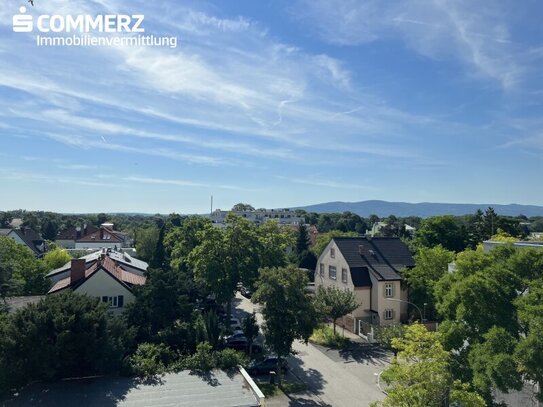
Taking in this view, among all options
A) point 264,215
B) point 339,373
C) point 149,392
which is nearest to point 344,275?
point 339,373

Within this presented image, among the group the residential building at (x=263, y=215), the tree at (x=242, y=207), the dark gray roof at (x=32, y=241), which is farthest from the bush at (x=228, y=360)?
the tree at (x=242, y=207)

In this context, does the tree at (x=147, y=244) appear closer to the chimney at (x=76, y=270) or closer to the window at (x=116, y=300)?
the chimney at (x=76, y=270)

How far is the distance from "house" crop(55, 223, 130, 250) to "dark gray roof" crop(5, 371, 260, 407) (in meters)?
70.6

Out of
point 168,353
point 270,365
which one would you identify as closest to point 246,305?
point 270,365

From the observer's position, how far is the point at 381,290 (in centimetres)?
4125

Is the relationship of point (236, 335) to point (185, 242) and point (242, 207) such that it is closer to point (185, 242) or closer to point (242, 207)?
point (185, 242)

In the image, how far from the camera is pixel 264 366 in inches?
1177

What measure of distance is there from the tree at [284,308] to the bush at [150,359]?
6.39 metres

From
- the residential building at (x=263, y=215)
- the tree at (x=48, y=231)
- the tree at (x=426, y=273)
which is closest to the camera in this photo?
the tree at (x=426, y=273)

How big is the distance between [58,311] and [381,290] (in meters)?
29.7

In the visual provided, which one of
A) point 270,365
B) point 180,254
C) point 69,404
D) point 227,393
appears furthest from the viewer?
point 180,254

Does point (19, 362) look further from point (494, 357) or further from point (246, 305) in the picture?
point (246, 305)

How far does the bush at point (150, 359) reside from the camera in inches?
937

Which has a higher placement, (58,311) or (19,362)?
(58,311)
